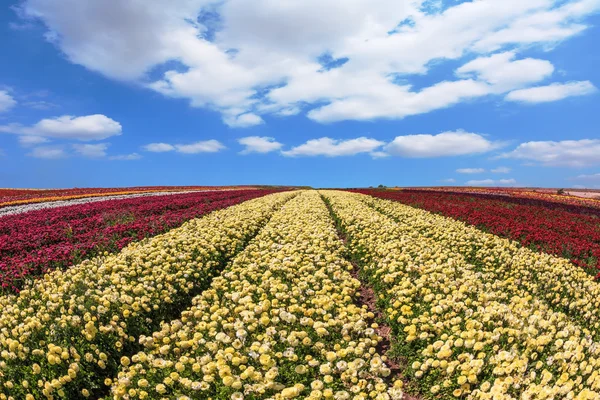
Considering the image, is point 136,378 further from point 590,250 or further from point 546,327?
point 590,250

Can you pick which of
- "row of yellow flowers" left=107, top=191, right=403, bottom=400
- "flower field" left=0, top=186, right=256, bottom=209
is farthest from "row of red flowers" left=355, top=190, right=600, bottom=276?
"flower field" left=0, top=186, right=256, bottom=209

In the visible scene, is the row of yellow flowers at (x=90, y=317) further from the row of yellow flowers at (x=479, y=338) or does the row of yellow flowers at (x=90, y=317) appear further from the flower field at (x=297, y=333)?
the row of yellow flowers at (x=479, y=338)

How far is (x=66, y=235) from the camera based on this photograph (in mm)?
13672

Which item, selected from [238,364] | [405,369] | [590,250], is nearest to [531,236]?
[590,250]

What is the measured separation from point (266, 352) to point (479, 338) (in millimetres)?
2760

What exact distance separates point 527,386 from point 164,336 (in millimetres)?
4751

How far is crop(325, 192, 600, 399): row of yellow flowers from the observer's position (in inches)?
174

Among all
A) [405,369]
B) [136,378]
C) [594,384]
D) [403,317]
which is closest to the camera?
[594,384]

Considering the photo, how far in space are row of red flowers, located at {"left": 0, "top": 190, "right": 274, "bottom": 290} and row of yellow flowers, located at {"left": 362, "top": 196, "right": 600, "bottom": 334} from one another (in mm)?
9313

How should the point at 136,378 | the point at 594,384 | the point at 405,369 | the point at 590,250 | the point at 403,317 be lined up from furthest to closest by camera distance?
the point at 590,250 < the point at 403,317 < the point at 405,369 < the point at 136,378 < the point at 594,384

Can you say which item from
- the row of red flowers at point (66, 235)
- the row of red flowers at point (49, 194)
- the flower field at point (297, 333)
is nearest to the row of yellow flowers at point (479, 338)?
the flower field at point (297, 333)

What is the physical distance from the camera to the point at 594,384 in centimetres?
426

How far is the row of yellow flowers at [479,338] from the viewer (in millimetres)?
4418

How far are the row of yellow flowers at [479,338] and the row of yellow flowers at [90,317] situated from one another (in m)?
4.05
